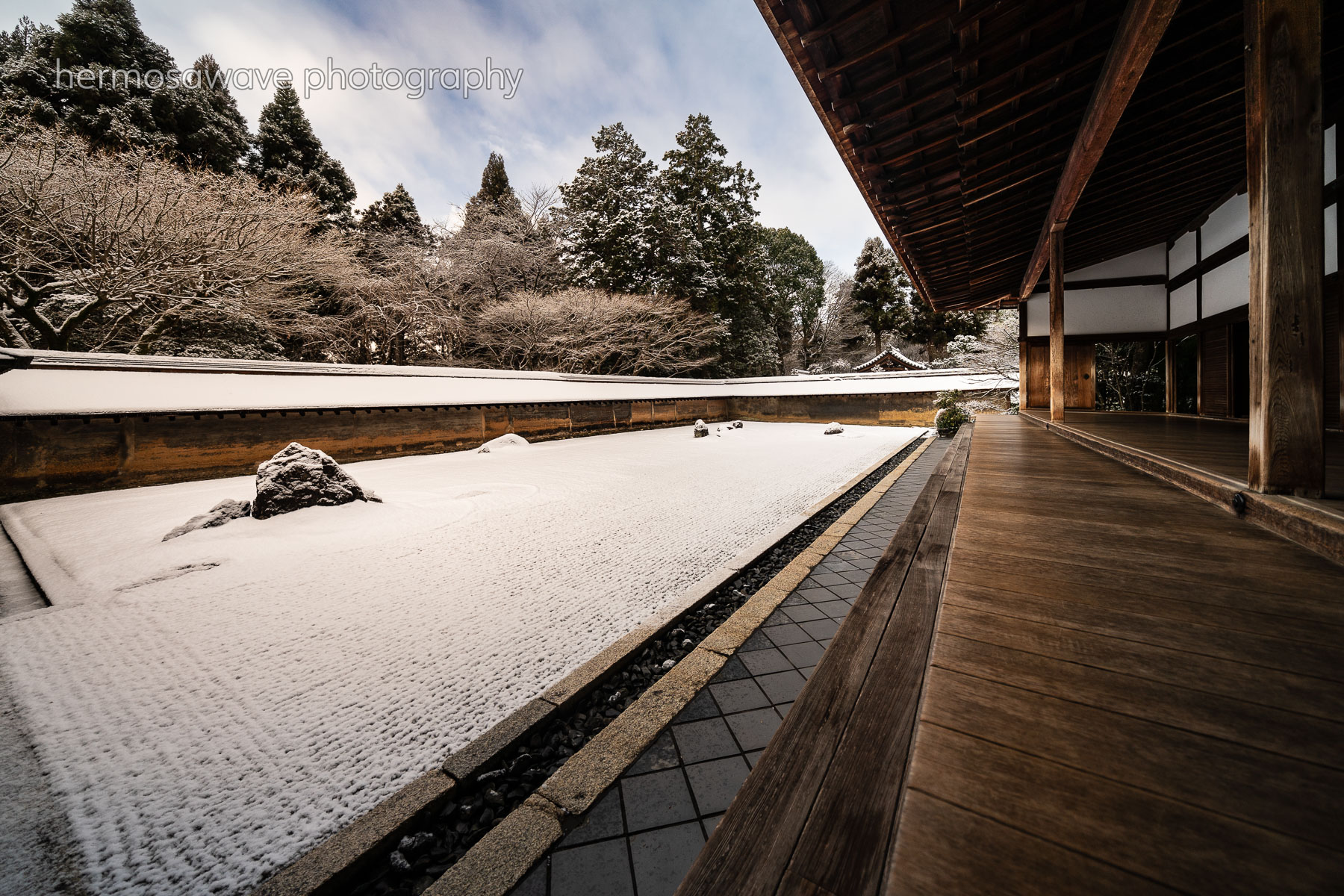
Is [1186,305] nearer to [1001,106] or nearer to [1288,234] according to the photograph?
[1001,106]

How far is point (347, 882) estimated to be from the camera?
108 centimetres

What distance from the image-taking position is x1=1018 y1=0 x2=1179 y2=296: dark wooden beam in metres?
2.43

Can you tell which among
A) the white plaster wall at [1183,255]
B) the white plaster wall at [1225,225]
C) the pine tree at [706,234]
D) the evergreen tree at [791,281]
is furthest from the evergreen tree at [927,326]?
the white plaster wall at [1225,225]

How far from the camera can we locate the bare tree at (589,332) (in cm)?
1394

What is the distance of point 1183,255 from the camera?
6895mm

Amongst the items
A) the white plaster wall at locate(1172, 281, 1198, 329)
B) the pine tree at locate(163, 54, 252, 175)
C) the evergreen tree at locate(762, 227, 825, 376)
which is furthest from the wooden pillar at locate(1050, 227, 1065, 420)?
the evergreen tree at locate(762, 227, 825, 376)

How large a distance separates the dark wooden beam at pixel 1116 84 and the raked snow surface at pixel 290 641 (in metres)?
3.51

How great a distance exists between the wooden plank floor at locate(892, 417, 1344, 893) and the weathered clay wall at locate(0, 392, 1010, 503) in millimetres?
8394

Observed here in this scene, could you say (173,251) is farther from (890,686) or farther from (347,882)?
(890,686)

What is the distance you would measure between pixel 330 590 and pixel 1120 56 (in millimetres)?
5669

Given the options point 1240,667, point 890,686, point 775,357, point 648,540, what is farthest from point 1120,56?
point 775,357

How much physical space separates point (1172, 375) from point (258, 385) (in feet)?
47.2

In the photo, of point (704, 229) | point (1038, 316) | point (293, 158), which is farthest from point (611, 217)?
point (1038, 316)

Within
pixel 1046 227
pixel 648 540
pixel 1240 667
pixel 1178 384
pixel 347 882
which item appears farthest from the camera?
pixel 1178 384
